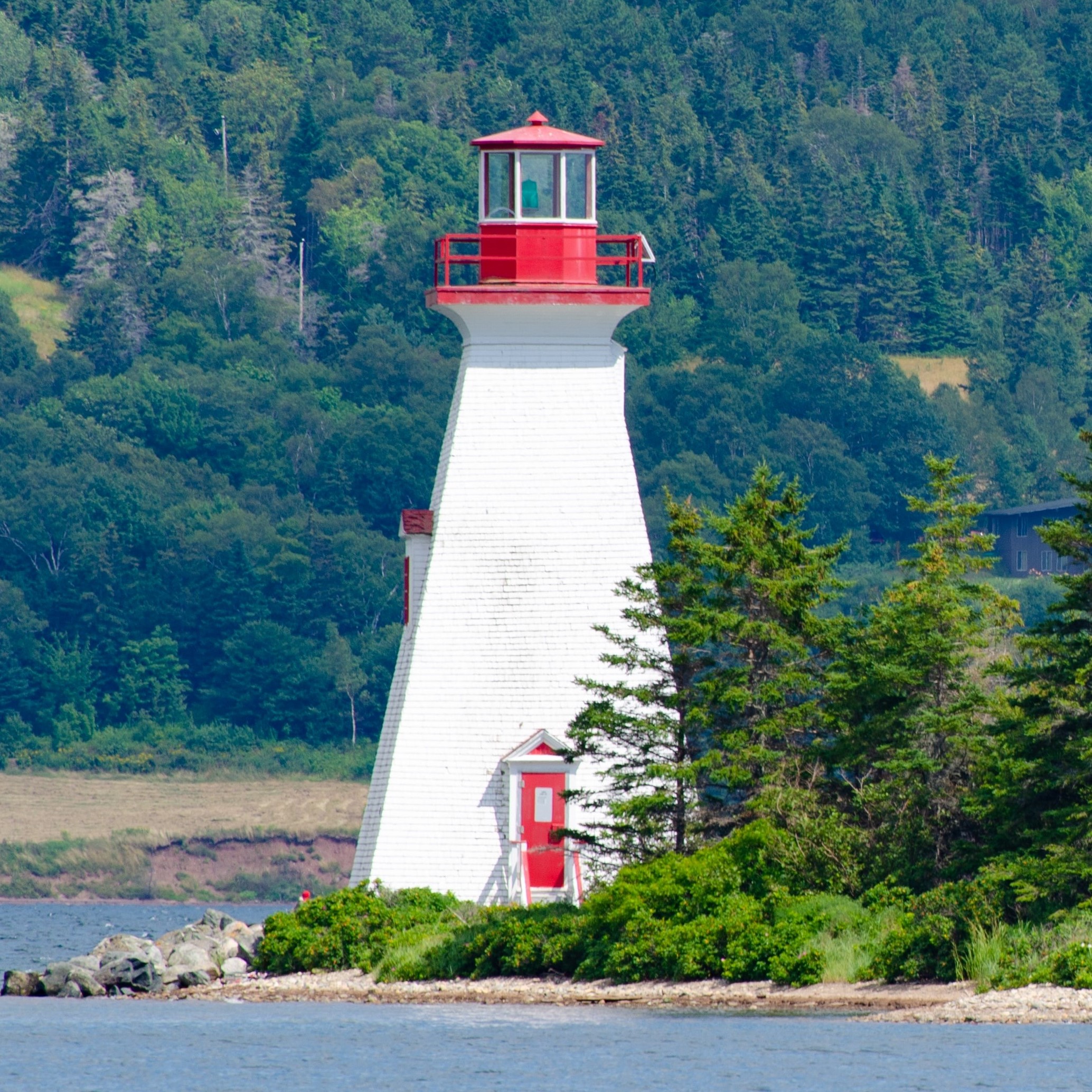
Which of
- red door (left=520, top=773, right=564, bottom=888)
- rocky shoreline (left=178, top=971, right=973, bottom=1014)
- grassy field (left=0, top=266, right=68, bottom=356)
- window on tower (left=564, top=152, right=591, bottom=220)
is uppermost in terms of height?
grassy field (left=0, top=266, right=68, bottom=356)

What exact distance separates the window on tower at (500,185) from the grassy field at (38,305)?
4144 inches

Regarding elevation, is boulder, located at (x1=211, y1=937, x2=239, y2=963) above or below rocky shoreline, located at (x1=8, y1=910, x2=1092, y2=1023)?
above

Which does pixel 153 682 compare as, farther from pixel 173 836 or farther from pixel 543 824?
→ pixel 543 824

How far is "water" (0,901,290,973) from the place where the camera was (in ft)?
191

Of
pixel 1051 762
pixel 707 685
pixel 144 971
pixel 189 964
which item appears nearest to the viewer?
pixel 1051 762

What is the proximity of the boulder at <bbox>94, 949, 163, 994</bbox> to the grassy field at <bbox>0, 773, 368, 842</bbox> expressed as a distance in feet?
185

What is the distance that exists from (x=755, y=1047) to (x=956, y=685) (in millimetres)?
5894

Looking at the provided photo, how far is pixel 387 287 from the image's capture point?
482ft

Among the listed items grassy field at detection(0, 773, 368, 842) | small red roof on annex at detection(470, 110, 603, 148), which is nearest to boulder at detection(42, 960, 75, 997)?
small red roof on annex at detection(470, 110, 603, 148)

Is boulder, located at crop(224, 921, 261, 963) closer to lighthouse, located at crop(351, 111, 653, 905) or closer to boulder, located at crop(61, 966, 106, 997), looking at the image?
boulder, located at crop(61, 966, 106, 997)

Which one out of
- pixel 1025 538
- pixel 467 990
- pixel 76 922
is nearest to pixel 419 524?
pixel 467 990

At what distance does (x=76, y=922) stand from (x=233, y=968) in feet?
121

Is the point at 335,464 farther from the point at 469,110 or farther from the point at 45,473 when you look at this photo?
the point at 469,110

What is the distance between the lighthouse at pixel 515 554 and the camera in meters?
38.8
